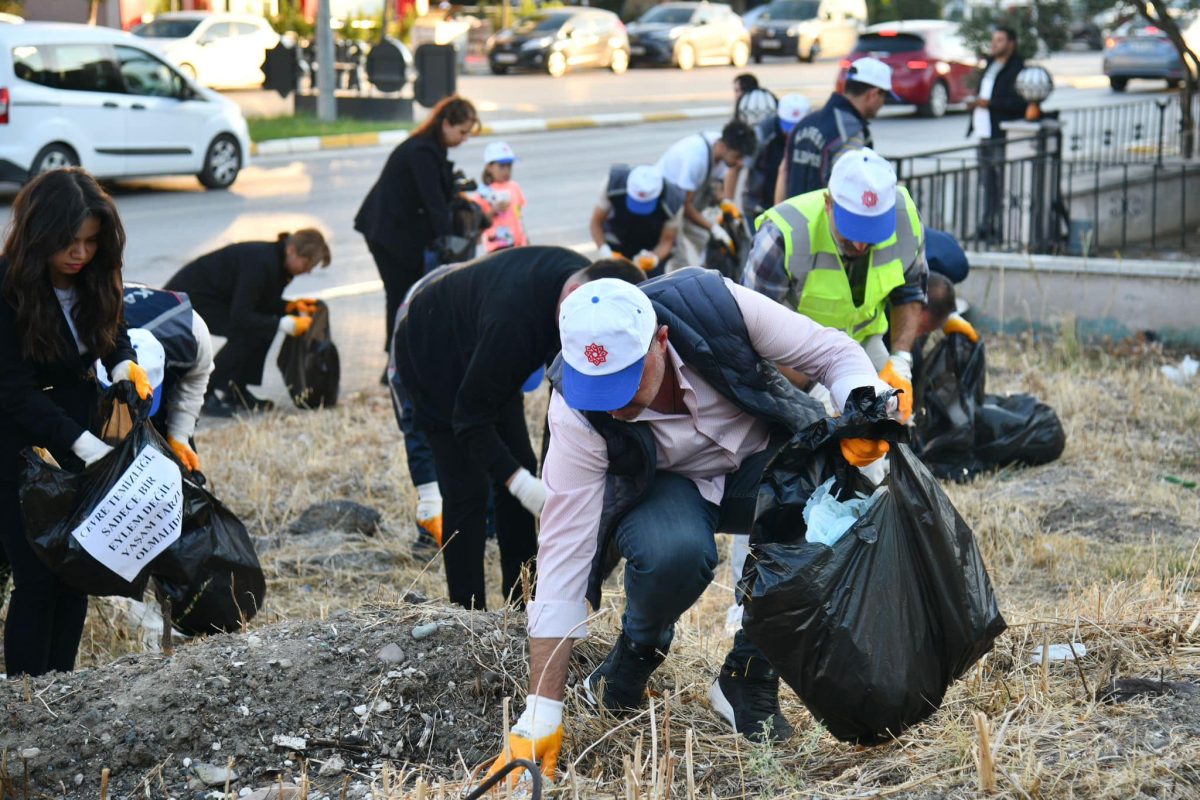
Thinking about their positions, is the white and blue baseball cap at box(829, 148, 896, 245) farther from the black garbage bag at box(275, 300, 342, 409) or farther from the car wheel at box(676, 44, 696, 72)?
the car wheel at box(676, 44, 696, 72)

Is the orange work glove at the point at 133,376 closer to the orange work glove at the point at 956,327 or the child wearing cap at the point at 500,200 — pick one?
the orange work glove at the point at 956,327

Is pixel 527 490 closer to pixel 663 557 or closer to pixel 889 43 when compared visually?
pixel 663 557

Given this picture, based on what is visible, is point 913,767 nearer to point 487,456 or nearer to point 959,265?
point 487,456

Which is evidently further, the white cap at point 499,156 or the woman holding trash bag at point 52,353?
the white cap at point 499,156

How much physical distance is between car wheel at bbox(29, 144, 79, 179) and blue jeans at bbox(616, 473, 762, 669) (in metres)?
10.9

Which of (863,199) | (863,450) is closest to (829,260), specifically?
(863,199)

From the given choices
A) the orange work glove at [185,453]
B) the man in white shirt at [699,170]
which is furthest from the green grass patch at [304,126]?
the orange work glove at [185,453]

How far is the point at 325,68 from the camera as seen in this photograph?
20.9m

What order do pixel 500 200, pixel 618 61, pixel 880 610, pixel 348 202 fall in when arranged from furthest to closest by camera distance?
1. pixel 618 61
2. pixel 348 202
3. pixel 500 200
4. pixel 880 610

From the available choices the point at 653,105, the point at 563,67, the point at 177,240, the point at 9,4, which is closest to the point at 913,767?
the point at 177,240

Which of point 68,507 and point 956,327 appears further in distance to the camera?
point 956,327

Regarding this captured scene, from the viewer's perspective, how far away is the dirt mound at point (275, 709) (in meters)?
3.42

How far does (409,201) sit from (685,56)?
2530cm

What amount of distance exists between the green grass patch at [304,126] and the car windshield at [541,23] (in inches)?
389
